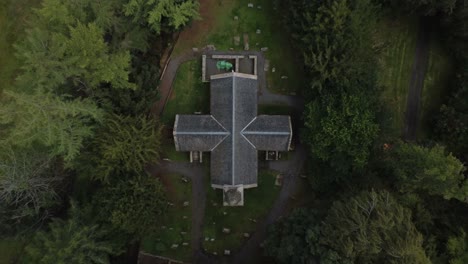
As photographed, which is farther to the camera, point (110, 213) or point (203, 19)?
point (203, 19)

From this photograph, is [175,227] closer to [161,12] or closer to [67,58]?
[67,58]

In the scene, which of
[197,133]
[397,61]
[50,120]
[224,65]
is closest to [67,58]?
[50,120]

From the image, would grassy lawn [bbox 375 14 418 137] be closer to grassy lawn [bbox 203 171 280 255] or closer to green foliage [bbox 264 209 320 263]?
grassy lawn [bbox 203 171 280 255]

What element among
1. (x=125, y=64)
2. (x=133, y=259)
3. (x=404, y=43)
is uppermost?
(x=404, y=43)

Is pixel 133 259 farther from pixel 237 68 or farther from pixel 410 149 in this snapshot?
pixel 410 149

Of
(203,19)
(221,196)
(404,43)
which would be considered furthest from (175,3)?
(404,43)

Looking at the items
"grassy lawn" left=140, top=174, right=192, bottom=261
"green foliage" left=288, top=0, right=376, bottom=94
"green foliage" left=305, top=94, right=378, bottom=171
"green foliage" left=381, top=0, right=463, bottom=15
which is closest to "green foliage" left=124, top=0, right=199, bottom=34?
"green foliage" left=288, top=0, right=376, bottom=94

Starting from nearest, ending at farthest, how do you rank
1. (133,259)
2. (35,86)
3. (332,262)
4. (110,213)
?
(332,262), (35,86), (110,213), (133,259)

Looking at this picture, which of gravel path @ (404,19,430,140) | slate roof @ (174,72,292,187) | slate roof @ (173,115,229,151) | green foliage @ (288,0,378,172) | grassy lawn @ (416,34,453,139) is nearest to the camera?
green foliage @ (288,0,378,172)
